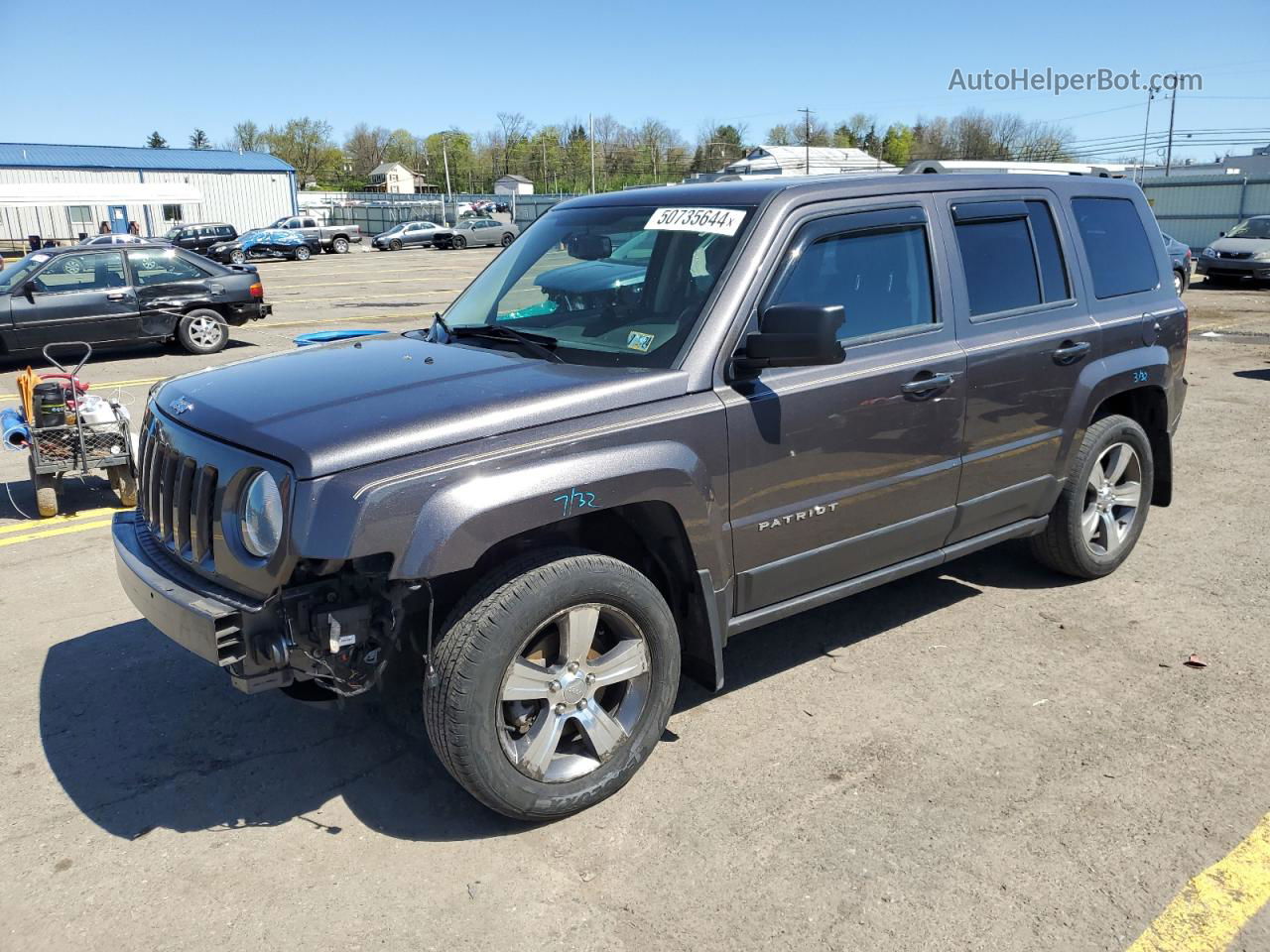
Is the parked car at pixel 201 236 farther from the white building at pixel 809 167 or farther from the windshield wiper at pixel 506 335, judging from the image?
the windshield wiper at pixel 506 335

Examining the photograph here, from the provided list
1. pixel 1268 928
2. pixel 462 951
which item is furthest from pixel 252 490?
pixel 1268 928

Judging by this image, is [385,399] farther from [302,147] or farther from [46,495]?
[302,147]

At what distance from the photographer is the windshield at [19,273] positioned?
43.1 ft

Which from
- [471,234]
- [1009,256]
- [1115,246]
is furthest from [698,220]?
[471,234]

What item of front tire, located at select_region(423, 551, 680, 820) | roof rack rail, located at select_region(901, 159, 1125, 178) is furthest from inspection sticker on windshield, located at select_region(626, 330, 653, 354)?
roof rack rail, located at select_region(901, 159, 1125, 178)

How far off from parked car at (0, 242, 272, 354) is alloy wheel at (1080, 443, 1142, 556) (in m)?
12.7

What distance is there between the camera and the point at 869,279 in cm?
393

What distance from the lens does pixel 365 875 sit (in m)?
3.01

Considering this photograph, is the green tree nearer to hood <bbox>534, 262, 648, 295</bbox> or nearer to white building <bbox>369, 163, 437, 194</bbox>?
white building <bbox>369, 163, 437, 194</bbox>

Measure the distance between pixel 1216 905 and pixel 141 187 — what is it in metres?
47.1

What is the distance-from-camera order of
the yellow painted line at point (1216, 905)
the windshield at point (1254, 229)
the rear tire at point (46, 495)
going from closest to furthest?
the yellow painted line at point (1216, 905)
the rear tire at point (46, 495)
the windshield at point (1254, 229)

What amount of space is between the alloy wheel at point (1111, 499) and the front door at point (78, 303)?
12.6 meters

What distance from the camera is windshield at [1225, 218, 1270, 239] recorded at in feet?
72.7

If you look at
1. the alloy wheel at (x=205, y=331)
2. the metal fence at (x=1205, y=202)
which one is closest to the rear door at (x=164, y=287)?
the alloy wheel at (x=205, y=331)
